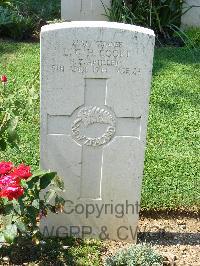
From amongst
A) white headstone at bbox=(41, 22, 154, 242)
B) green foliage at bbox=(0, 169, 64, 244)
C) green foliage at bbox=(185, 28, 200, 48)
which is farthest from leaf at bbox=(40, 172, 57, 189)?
green foliage at bbox=(185, 28, 200, 48)

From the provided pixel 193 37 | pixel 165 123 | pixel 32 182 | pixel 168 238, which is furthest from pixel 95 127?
pixel 193 37

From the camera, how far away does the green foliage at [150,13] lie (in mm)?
7807

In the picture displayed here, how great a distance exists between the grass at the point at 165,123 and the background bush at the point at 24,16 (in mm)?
367

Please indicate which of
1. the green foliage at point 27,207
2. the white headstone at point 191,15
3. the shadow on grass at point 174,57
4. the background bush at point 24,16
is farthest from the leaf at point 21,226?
the white headstone at point 191,15

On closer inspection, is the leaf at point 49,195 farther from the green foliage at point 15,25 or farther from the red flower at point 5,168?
the green foliage at point 15,25

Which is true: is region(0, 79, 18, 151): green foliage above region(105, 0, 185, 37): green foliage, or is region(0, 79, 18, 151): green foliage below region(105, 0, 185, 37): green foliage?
below

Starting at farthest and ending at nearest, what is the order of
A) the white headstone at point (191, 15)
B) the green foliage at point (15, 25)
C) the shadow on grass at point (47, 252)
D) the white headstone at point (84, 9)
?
the white headstone at point (191, 15), the white headstone at point (84, 9), the green foliage at point (15, 25), the shadow on grass at point (47, 252)

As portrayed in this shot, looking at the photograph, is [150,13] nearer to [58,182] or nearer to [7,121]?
[7,121]

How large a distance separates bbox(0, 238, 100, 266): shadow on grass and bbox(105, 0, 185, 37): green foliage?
4.53 meters

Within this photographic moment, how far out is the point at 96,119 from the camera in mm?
3482

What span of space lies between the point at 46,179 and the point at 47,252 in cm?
57

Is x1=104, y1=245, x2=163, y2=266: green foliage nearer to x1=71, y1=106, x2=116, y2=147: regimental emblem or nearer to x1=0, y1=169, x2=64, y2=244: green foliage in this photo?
x1=0, y1=169, x2=64, y2=244: green foliage

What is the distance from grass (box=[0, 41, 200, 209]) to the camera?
434 centimetres

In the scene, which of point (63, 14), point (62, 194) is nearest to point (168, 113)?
point (62, 194)
